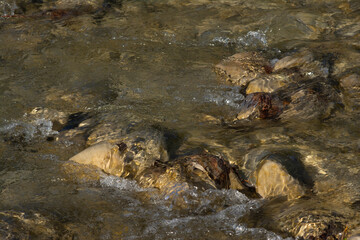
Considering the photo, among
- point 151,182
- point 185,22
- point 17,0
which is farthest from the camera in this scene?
point 17,0

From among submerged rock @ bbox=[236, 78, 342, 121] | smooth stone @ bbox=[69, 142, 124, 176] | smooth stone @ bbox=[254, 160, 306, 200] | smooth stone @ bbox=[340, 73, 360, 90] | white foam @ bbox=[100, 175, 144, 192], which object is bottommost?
white foam @ bbox=[100, 175, 144, 192]

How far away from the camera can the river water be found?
11.3ft

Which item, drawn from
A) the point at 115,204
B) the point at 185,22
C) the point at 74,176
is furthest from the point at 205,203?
the point at 185,22

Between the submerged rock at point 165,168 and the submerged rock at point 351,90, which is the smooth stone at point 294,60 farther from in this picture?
the submerged rock at point 165,168

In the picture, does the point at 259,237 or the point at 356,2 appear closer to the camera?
the point at 259,237

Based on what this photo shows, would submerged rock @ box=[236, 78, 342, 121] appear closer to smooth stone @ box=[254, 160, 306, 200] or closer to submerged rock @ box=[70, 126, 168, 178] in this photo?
smooth stone @ box=[254, 160, 306, 200]

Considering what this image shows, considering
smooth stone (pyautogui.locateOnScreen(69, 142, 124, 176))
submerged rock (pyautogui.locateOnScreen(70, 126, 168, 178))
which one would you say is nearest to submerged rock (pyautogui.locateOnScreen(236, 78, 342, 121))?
submerged rock (pyautogui.locateOnScreen(70, 126, 168, 178))

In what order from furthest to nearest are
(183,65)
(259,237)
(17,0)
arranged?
(17,0)
(183,65)
(259,237)

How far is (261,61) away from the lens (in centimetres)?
585

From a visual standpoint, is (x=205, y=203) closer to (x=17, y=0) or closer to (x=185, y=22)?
(x=185, y=22)

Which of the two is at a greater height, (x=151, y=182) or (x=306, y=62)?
(x=306, y=62)

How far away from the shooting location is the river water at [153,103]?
11.3ft

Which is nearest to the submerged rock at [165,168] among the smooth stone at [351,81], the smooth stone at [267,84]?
the smooth stone at [267,84]

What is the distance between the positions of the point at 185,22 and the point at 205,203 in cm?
424
